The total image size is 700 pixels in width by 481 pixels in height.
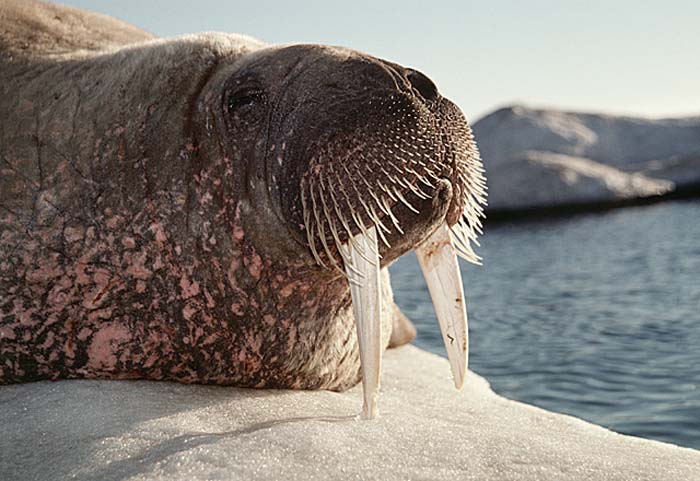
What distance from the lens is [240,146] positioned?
134 inches

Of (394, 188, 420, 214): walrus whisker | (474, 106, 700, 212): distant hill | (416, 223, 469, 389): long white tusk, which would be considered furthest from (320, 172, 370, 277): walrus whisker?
(474, 106, 700, 212): distant hill

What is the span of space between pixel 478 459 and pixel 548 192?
25.7 metres

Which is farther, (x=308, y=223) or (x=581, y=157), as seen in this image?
(x=581, y=157)

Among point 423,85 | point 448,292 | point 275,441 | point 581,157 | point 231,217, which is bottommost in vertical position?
point 581,157

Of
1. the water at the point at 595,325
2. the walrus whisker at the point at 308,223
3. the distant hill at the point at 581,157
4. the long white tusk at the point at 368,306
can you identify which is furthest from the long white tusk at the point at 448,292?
the distant hill at the point at 581,157

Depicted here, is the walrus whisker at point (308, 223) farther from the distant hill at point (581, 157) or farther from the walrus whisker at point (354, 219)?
the distant hill at point (581, 157)

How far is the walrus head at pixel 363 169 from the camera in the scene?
3.09 metres

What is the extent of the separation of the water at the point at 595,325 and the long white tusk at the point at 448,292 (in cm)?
196

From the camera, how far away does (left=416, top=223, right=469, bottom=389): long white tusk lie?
132 inches

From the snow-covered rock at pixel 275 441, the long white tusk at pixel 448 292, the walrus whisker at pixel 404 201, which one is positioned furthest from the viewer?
the long white tusk at pixel 448 292

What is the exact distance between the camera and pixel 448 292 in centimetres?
340

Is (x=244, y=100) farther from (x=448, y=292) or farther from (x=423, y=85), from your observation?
(x=448, y=292)

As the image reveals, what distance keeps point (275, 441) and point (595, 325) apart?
21.4 feet

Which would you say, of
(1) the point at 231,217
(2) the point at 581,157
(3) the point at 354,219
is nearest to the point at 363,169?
(3) the point at 354,219
